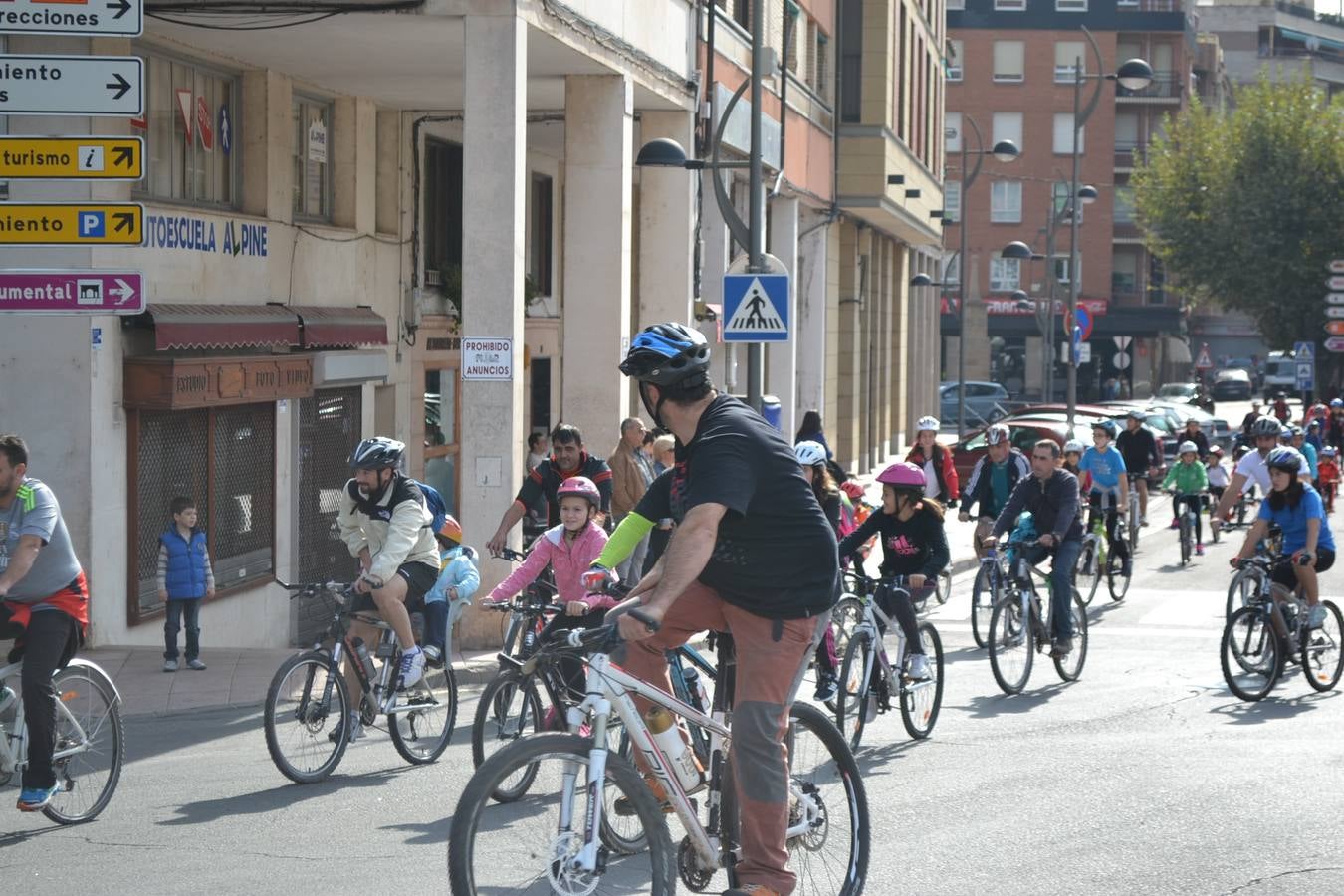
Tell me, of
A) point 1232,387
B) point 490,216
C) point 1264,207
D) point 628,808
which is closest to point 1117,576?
point 490,216

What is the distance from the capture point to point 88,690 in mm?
8391

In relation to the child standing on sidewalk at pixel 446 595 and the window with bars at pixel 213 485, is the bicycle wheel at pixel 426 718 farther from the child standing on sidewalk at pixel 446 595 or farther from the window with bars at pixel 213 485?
the window with bars at pixel 213 485

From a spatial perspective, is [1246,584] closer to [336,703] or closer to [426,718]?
[426,718]

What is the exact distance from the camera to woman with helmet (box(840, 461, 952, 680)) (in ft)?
35.7

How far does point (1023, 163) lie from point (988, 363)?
8.43 metres

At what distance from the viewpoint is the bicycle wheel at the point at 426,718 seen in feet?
32.0

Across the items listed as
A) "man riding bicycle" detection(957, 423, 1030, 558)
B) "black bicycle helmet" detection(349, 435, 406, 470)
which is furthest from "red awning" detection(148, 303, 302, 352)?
"man riding bicycle" detection(957, 423, 1030, 558)

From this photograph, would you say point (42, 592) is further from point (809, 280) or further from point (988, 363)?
point (988, 363)

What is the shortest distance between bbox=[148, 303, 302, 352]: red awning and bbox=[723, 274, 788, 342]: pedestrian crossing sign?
159 inches

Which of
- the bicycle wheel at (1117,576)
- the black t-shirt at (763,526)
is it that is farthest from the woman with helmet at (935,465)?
the black t-shirt at (763,526)

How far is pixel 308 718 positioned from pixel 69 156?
3.51m

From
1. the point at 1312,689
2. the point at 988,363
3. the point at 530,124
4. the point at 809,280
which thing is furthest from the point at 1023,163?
the point at 1312,689

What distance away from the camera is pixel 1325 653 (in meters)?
12.9

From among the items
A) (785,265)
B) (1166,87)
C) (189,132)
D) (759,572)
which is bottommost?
(759,572)
